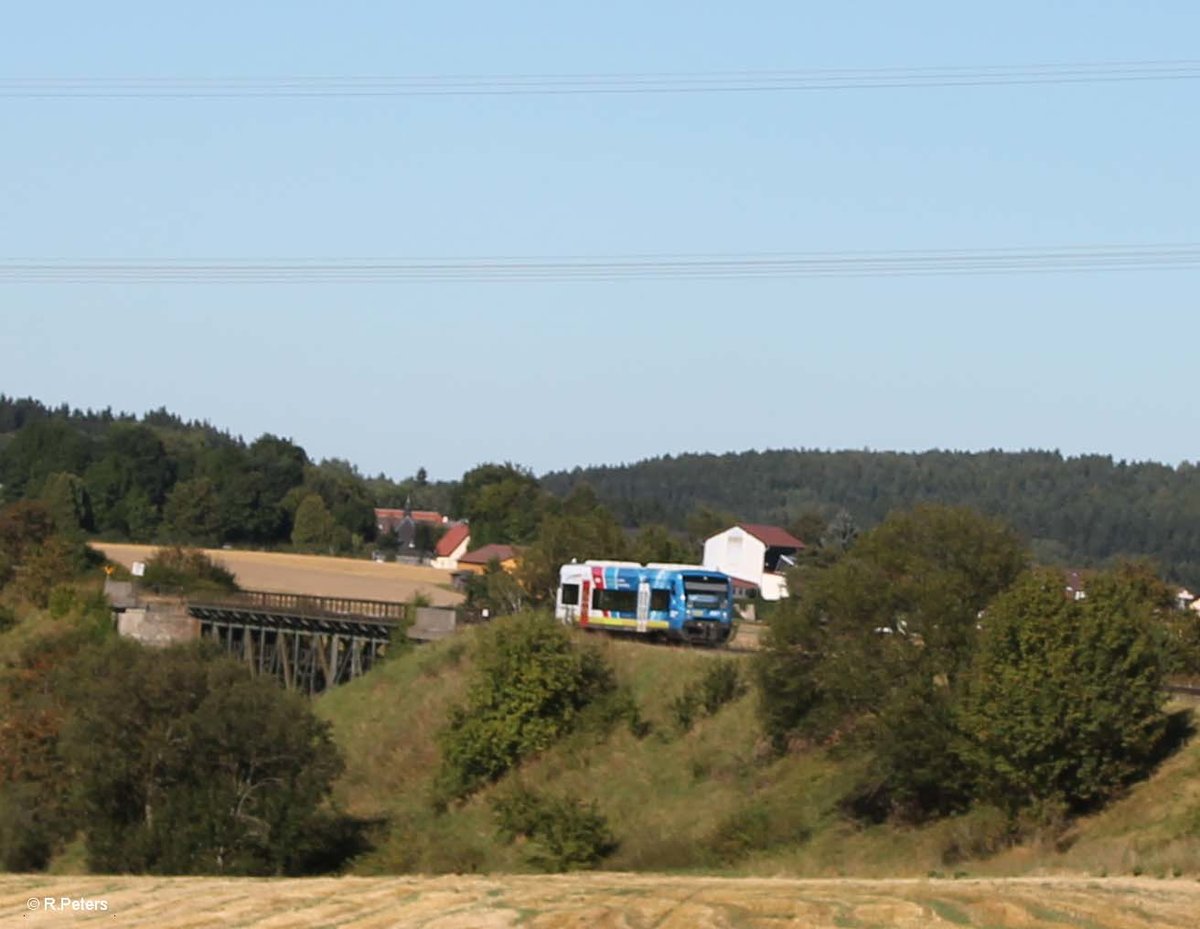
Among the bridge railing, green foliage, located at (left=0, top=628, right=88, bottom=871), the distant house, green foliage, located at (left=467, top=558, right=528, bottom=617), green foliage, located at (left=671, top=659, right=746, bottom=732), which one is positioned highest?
the distant house

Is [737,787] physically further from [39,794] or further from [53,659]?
[53,659]

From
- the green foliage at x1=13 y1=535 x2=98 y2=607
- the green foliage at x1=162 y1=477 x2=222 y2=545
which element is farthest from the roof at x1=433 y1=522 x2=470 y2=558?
the green foliage at x1=13 y1=535 x2=98 y2=607

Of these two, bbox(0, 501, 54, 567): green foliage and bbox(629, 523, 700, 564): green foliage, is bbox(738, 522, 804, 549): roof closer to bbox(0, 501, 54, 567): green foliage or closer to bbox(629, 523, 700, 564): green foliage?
bbox(629, 523, 700, 564): green foliage

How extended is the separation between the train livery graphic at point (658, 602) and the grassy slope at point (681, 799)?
2.33m

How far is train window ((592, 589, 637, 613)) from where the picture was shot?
57781mm

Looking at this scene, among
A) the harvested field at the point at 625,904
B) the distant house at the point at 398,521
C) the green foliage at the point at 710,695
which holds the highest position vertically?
the distant house at the point at 398,521

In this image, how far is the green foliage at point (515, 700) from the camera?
164 feet

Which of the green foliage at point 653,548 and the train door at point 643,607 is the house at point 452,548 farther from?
the train door at point 643,607

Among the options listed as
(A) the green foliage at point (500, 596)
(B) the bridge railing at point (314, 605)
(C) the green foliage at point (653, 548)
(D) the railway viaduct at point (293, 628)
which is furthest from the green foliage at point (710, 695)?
→ (C) the green foliage at point (653, 548)

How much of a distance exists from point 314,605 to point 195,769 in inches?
1112

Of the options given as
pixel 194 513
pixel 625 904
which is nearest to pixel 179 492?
pixel 194 513

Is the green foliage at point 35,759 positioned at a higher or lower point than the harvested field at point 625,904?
lower

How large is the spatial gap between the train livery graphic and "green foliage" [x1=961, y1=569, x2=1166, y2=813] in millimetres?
21763

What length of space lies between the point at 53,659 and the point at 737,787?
2969cm
